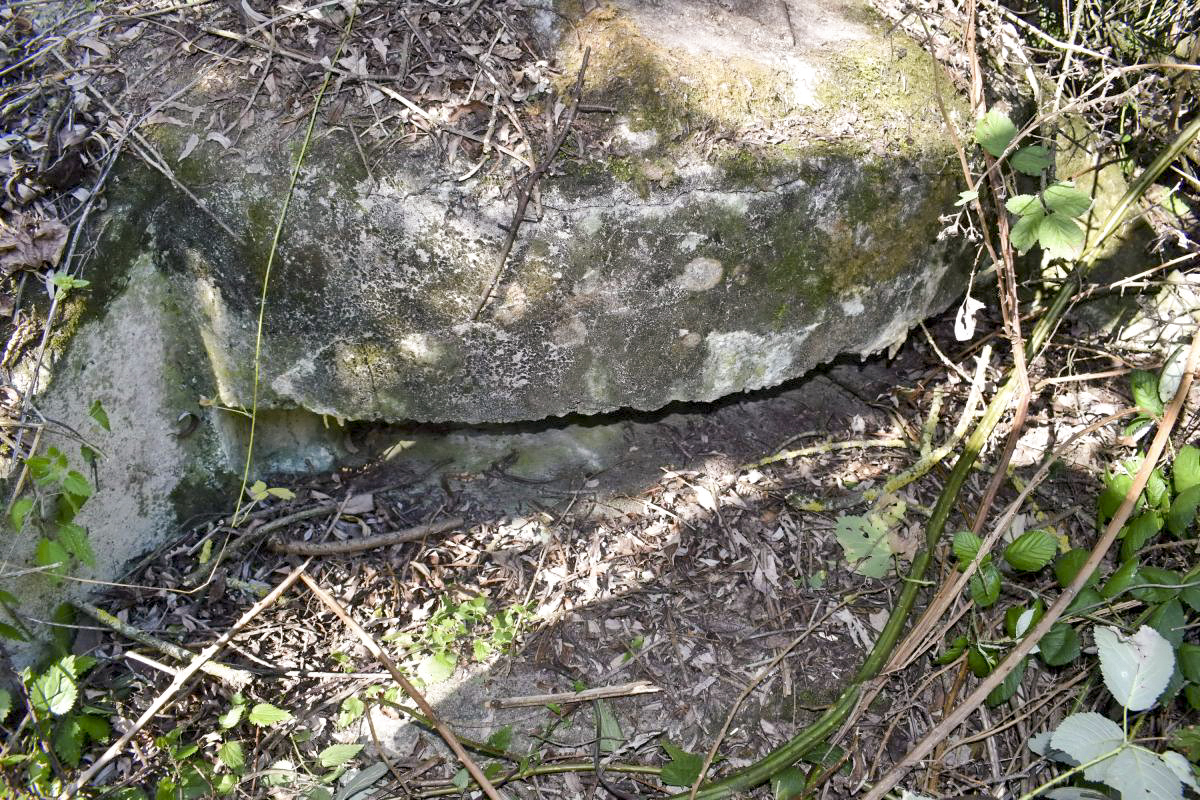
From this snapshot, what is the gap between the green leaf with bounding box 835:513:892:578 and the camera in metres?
2.74

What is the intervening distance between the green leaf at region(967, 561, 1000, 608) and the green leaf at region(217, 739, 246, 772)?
7.02 feet

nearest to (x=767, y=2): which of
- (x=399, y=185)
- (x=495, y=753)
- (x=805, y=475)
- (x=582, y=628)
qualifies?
(x=399, y=185)

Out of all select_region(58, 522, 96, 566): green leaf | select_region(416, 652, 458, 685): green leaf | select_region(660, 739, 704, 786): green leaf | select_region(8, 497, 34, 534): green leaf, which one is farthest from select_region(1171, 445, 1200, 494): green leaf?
select_region(8, 497, 34, 534): green leaf

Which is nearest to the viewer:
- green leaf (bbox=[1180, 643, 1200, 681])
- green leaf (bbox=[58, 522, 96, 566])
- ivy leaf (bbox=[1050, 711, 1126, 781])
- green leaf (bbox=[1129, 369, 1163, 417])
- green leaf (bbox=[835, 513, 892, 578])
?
ivy leaf (bbox=[1050, 711, 1126, 781])

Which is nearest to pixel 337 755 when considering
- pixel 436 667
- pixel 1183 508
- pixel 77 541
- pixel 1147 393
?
pixel 436 667

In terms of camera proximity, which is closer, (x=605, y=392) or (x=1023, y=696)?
(x=1023, y=696)

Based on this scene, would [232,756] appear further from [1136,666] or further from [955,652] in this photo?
[1136,666]

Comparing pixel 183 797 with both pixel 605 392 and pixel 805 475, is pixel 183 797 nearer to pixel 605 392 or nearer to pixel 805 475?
pixel 605 392

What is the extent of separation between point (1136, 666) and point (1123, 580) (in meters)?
0.37

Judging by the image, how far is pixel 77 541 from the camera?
7.66ft

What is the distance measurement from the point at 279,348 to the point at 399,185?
0.67 metres

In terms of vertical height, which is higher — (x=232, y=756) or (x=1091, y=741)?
(x=1091, y=741)

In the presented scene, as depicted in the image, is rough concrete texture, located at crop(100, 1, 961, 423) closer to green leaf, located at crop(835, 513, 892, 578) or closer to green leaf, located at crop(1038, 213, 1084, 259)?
green leaf, located at crop(1038, 213, 1084, 259)

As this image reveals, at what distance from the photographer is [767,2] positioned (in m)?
2.82
